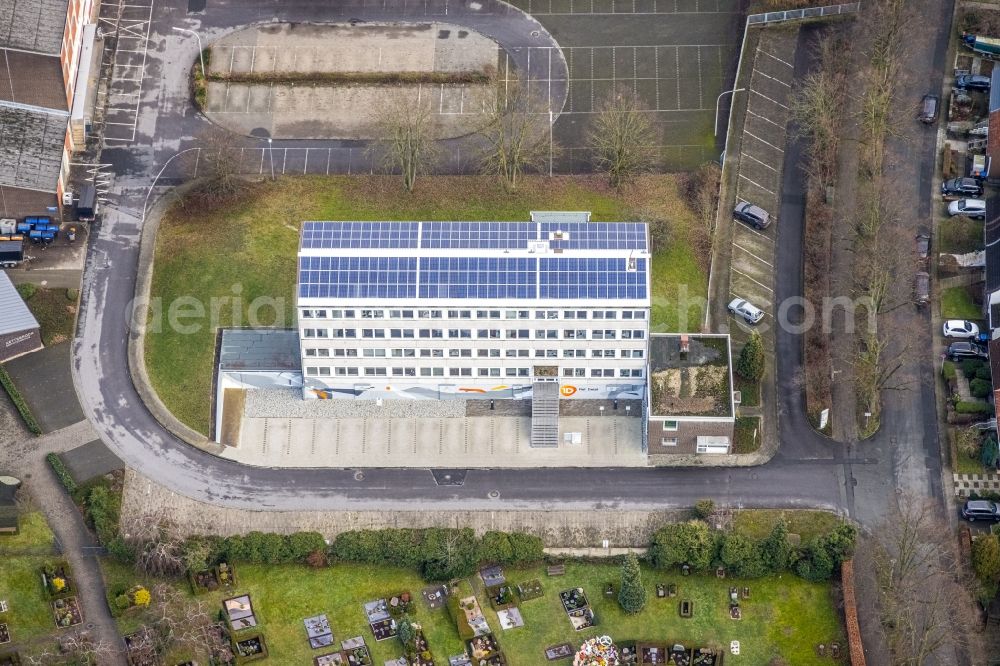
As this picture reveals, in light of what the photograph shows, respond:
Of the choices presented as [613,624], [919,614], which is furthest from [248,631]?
[919,614]

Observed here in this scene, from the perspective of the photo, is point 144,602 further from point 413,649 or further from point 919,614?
point 919,614

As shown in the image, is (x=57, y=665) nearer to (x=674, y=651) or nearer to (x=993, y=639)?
(x=674, y=651)


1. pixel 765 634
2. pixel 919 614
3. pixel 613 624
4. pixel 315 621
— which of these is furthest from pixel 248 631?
pixel 919 614

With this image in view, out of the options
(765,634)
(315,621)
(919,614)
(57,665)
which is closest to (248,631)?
(315,621)

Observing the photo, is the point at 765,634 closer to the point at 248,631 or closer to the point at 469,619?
the point at 469,619
